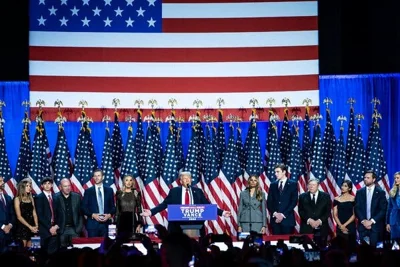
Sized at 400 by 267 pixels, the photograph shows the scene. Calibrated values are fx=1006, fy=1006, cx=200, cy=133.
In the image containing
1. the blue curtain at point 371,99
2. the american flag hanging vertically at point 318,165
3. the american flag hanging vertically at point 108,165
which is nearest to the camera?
the american flag hanging vertically at point 108,165

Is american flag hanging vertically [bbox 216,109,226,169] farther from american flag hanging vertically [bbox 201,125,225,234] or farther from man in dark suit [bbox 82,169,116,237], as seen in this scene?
man in dark suit [bbox 82,169,116,237]

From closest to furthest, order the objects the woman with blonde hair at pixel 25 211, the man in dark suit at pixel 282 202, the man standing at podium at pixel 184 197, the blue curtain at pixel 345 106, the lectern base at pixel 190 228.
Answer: the lectern base at pixel 190 228 → the woman with blonde hair at pixel 25 211 → the man standing at podium at pixel 184 197 → the man in dark suit at pixel 282 202 → the blue curtain at pixel 345 106

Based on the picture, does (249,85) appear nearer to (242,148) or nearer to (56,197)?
(242,148)

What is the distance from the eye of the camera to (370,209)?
16.7 meters

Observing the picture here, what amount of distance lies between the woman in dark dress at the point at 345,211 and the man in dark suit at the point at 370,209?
13 centimetres

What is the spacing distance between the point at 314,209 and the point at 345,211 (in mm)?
566

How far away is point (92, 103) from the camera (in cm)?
1869

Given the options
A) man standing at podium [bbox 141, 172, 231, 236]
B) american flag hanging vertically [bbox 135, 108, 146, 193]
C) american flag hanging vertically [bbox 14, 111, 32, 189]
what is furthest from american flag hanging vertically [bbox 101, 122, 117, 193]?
man standing at podium [bbox 141, 172, 231, 236]

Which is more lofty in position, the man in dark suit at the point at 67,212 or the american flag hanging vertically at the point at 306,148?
the american flag hanging vertically at the point at 306,148

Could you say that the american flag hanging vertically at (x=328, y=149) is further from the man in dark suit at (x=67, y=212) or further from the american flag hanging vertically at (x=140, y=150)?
the man in dark suit at (x=67, y=212)

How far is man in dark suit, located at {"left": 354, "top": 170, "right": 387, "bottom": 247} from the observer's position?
16594 millimetres

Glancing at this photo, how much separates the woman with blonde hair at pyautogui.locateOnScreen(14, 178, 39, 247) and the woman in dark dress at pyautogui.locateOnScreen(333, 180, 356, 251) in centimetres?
495

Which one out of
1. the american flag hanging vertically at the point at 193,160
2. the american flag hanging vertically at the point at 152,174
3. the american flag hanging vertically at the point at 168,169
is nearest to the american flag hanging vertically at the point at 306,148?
the american flag hanging vertically at the point at 193,160

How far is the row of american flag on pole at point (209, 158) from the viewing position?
705 inches
